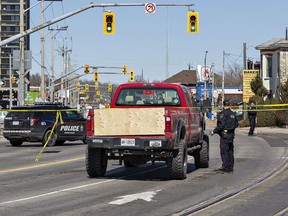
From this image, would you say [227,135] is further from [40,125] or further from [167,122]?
[40,125]

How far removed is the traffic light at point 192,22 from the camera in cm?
2817

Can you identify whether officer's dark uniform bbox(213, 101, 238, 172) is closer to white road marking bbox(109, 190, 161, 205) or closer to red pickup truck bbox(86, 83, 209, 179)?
red pickup truck bbox(86, 83, 209, 179)

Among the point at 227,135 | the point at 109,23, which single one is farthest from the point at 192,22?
the point at 227,135

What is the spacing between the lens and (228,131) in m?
15.0

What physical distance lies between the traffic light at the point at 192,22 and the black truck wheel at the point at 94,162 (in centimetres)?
1560

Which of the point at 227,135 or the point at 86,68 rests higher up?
the point at 86,68

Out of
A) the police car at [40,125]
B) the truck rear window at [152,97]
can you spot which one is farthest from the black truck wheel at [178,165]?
the police car at [40,125]

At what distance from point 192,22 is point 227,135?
14.1m

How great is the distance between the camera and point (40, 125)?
84.4 feet

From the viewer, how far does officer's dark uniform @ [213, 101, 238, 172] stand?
15016 mm

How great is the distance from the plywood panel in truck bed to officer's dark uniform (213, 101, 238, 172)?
270 centimetres

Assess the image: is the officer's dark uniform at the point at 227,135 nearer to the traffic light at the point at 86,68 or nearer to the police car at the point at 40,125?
the police car at the point at 40,125

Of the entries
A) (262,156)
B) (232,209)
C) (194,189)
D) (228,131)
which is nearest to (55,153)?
(262,156)

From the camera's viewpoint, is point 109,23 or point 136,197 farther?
point 109,23
